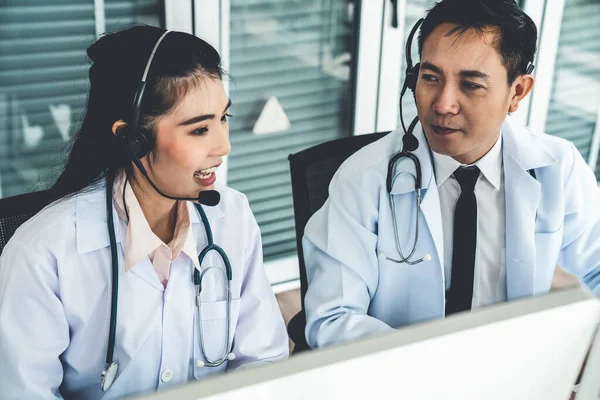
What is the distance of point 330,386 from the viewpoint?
55 centimetres

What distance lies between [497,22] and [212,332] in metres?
0.87

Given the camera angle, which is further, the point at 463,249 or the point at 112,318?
the point at 463,249

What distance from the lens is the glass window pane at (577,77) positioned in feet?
10.7

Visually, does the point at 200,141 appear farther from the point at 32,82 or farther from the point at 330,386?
the point at 32,82

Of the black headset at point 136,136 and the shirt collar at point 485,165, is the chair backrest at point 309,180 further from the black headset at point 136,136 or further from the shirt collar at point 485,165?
the black headset at point 136,136

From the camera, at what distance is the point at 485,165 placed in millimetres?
1555

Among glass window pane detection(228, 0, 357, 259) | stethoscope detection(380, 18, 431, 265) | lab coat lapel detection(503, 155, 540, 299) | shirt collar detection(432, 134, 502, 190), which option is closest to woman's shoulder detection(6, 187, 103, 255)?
stethoscope detection(380, 18, 431, 265)

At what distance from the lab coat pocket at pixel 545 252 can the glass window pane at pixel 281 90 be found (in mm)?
1401

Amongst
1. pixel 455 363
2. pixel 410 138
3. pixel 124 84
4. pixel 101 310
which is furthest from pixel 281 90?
pixel 455 363

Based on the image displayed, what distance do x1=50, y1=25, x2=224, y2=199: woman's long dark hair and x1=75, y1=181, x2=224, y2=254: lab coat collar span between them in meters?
0.04

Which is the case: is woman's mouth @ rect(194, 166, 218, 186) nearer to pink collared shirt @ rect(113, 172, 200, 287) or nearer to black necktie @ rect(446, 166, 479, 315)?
pink collared shirt @ rect(113, 172, 200, 287)

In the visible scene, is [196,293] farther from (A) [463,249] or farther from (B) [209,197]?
(A) [463,249]

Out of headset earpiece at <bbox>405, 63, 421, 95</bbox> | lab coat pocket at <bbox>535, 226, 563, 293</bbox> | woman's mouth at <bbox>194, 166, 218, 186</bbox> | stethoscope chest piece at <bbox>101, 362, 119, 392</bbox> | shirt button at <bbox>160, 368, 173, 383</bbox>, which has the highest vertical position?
headset earpiece at <bbox>405, 63, 421, 95</bbox>

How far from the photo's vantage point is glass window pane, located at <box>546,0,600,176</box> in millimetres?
3256
